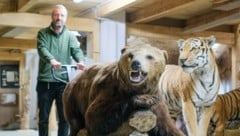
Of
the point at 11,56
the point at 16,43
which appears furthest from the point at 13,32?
the point at 11,56

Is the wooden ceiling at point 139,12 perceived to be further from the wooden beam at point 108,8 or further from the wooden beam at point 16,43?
the wooden beam at point 16,43

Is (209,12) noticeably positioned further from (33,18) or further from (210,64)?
(210,64)

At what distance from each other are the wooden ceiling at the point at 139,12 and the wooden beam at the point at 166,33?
61mm

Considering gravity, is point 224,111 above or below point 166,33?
below

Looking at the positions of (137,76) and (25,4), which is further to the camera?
(25,4)

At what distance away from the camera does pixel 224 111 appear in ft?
11.4

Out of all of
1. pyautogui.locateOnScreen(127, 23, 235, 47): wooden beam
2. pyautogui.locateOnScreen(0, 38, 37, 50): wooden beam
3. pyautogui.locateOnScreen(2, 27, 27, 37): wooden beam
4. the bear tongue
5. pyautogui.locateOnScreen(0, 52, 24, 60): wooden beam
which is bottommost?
the bear tongue

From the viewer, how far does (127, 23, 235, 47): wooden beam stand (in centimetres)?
620

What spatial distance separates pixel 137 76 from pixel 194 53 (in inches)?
40.8

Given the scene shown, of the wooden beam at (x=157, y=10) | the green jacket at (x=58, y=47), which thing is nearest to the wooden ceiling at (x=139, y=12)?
the wooden beam at (x=157, y=10)

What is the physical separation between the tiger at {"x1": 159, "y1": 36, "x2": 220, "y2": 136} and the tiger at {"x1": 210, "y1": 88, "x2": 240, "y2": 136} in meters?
0.12

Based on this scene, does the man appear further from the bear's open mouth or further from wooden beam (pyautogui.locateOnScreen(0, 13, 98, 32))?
wooden beam (pyautogui.locateOnScreen(0, 13, 98, 32))

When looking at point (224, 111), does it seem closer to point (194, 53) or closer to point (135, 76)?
point (194, 53)

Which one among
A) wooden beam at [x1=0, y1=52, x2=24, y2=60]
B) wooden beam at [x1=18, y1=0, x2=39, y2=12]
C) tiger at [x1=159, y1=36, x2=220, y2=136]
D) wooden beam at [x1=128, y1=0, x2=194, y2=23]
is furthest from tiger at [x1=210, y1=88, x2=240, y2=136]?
wooden beam at [x1=0, y1=52, x2=24, y2=60]
